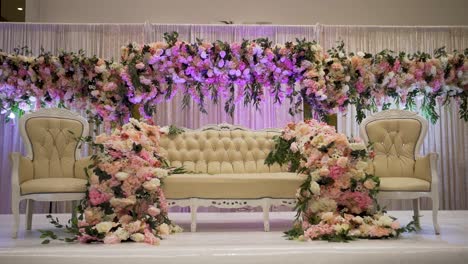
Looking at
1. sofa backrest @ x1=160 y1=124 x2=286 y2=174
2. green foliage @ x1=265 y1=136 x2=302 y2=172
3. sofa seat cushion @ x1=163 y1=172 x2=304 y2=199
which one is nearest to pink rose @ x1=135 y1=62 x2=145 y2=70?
sofa backrest @ x1=160 y1=124 x2=286 y2=174

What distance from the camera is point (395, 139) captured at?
5.21 metres

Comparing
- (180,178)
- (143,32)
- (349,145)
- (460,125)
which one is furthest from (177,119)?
(460,125)

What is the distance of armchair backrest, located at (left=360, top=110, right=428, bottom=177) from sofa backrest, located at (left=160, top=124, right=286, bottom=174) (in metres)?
1.06

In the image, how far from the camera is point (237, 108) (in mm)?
7809

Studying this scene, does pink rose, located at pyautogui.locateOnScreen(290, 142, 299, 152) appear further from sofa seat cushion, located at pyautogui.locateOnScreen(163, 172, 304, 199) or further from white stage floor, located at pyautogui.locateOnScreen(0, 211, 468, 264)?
white stage floor, located at pyautogui.locateOnScreen(0, 211, 468, 264)

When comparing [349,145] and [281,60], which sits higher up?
[281,60]

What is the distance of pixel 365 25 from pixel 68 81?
4971 mm

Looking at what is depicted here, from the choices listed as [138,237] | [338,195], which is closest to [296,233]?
[338,195]

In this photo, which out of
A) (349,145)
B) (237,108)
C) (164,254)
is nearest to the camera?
(164,254)

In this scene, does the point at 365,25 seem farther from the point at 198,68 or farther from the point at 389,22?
the point at 198,68

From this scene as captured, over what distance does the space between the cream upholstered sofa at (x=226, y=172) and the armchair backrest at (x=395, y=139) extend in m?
0.97

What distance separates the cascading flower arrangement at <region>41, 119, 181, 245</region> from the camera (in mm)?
4059

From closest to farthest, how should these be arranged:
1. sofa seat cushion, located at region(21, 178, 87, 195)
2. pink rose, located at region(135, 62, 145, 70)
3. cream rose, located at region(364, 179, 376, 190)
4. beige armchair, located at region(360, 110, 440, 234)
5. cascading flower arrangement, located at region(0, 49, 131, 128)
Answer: cream rose, located at region(364, 179, 376, 190) < sofa seat cushion, located at region(21, 178, 87, 195) < beige armchair, located at region(360, 110, 440, 234) < pink rose, located at region(135, 62, 145, 70) < cascading flower arrangement, located at region(0, 49, 131, 128)

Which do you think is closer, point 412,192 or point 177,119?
point 412,192
